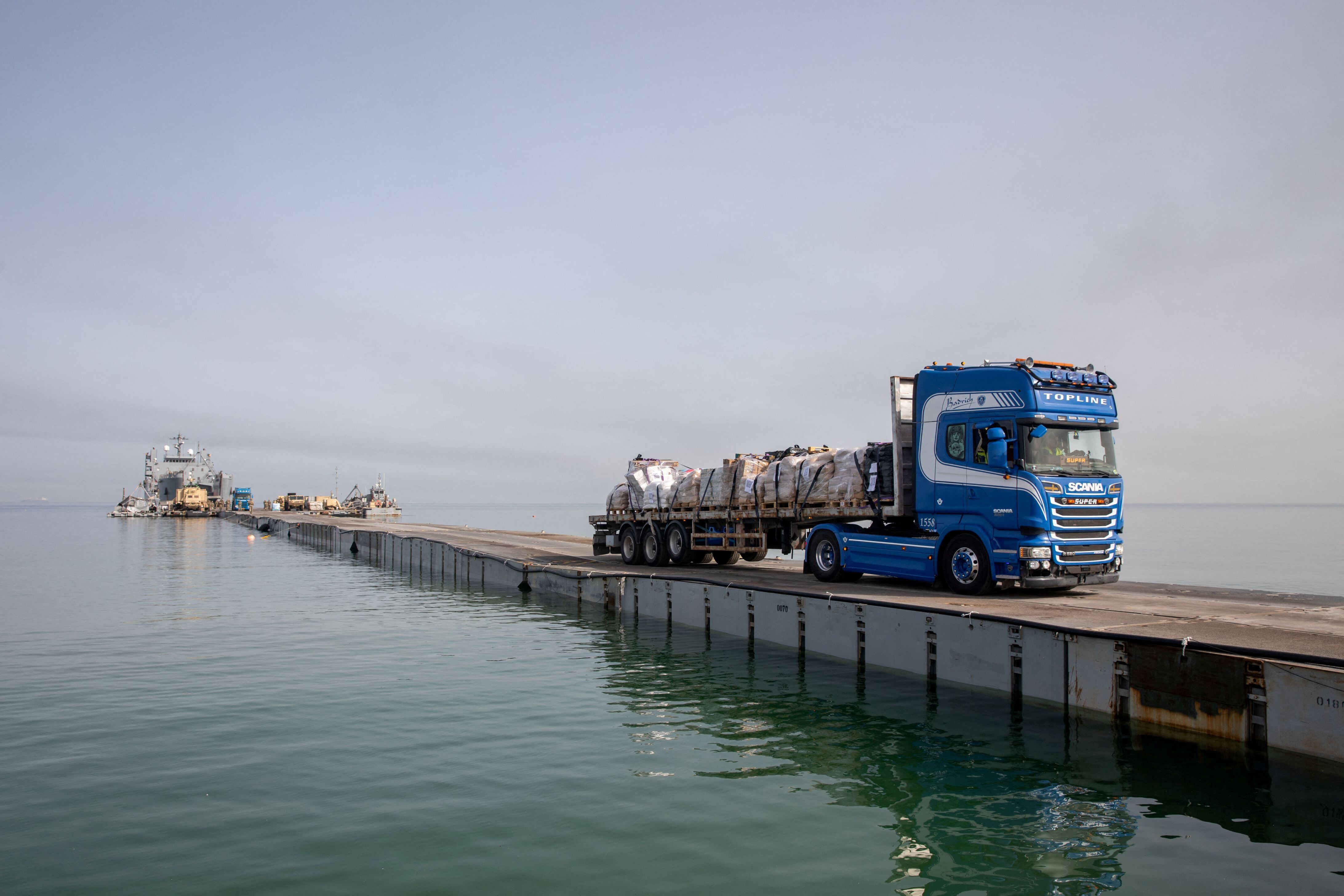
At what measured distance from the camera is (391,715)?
12.7 meters

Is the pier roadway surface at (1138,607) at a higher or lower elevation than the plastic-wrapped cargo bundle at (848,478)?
lower

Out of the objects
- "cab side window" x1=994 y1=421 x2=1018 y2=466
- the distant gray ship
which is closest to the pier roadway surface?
"cab side window" x1=994 y1=421 x2=1018 y2=466

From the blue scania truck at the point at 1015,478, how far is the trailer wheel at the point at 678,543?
956 cm

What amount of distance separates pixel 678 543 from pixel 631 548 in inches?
105

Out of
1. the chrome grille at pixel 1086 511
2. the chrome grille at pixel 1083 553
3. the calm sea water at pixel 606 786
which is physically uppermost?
the chrome grille at pixel 1086 511

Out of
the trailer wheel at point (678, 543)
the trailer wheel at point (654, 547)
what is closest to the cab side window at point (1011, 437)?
the trailer wheel at point (678, 543)

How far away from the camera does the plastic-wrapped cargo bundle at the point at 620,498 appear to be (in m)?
28.7

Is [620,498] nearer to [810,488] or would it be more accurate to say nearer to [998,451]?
[810,488]

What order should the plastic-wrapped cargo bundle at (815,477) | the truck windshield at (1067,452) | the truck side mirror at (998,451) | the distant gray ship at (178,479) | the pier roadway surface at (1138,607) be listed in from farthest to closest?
1. the distant gray ship at (178,479)
2. the plastic-wrapped cargo bundle at (815,477)
3. the truck side mirror at (998,451)
4. the truck windshield at (1067,452)
5. the pier roadway surface at (1138,607)

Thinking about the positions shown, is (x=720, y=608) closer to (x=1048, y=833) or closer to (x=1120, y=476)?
(x=1120, y=476)

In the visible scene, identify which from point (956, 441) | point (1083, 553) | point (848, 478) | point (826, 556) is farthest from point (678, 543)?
point (1083, 553)

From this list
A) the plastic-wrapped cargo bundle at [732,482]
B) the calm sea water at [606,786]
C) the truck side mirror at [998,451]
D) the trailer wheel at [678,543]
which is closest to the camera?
the calm sea water at [606,786]

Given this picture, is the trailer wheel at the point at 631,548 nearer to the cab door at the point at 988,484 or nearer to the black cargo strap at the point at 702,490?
the black cargo strap at the point at 702,490

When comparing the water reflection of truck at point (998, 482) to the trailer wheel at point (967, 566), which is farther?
the trailer wheel at point (967, 566)
